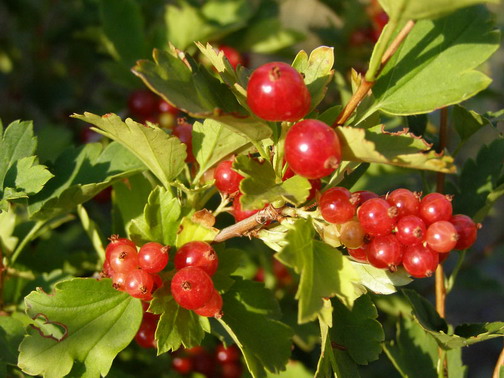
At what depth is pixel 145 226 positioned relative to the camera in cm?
127

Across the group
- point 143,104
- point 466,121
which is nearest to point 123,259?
point 466,121

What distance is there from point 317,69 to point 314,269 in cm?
39

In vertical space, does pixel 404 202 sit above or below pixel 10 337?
above

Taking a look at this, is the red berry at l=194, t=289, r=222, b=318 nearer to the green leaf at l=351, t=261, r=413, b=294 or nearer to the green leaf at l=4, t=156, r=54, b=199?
the green leaf at l=351, t=261, r=413, b=294

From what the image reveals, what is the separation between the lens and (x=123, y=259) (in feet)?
3.94

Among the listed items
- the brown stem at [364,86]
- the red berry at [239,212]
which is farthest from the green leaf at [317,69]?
the red berry at [239,212]

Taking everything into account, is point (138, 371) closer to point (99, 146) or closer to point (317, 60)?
point (99, 146)

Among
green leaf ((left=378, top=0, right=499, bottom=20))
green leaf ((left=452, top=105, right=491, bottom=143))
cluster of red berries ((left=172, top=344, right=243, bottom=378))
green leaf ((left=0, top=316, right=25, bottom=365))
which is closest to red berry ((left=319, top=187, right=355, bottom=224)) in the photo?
green leaf ((left=378, top=0, right=499, bottom=20))

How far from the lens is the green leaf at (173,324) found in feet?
3.82

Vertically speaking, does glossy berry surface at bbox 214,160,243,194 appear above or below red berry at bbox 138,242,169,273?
above

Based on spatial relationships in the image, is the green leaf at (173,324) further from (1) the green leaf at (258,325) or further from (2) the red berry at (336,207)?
(2) the red berry at (336,207)

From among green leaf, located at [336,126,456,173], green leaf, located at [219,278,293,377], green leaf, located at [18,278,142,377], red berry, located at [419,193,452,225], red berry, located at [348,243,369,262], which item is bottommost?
green leaf, located at [219,278,293,377]

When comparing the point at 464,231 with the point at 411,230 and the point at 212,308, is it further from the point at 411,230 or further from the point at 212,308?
the point at 212,308

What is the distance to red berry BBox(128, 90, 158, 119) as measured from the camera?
215 centimetres
